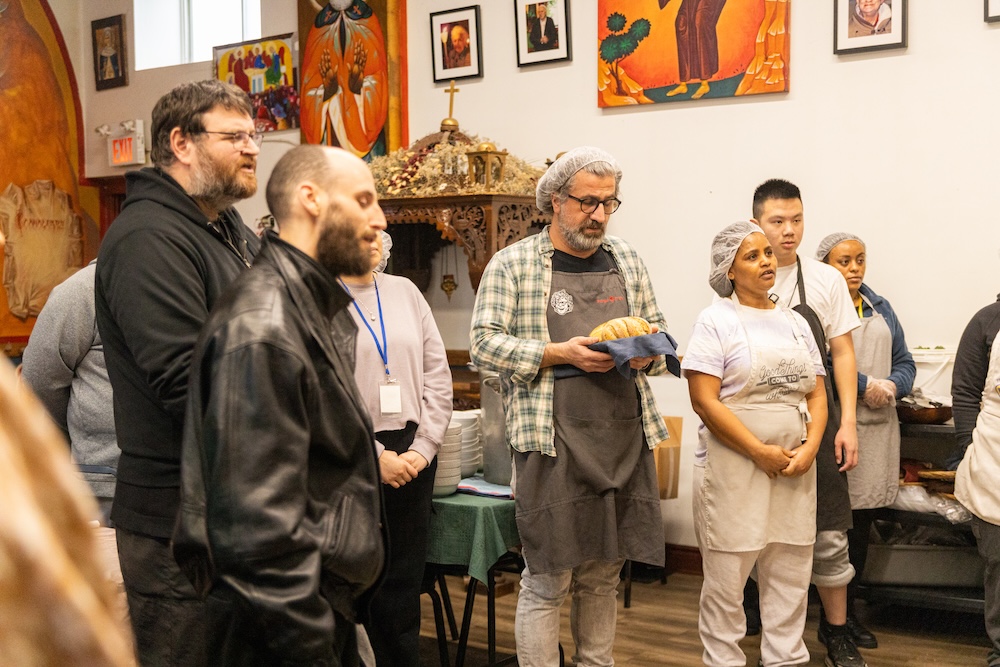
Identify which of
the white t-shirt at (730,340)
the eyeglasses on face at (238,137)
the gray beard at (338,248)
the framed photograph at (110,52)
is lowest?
the white t-shirt at (730,340)

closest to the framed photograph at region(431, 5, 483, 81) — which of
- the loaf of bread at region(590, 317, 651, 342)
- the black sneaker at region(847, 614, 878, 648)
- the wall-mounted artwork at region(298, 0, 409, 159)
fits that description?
the wall-mounted artwork at region(298, 0, 409, 159)

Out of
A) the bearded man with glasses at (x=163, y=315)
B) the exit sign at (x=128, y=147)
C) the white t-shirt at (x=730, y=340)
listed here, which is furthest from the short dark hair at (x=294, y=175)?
the exit sign at (x=128, y=147)

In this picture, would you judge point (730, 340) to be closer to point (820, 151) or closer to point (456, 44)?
point (820, 151)

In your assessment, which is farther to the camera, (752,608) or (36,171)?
(36,171)

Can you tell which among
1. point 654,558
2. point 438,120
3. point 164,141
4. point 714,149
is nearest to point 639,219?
point 714,149

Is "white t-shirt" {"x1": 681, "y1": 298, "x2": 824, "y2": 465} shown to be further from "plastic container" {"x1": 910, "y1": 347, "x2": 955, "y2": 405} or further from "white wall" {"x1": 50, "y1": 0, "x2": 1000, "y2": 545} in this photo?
"white wall" {"x1": 50, "y1": 0, "x2": 1000, "y2": 545}

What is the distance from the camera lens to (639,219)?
231 inches

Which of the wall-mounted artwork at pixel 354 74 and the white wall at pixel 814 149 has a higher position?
the wall-mounted artwork at pixel 354 74

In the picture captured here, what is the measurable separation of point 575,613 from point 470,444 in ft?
2.62

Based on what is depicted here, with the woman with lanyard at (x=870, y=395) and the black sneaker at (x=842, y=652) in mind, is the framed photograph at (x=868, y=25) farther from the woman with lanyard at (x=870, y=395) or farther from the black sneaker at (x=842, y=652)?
the black sneaker at (x=842, y=652)

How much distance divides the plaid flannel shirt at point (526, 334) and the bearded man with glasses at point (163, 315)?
4.24ft

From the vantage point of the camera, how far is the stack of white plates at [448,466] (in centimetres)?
375

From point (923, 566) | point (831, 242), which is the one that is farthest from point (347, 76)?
point (923, 566)

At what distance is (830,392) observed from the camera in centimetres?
401
